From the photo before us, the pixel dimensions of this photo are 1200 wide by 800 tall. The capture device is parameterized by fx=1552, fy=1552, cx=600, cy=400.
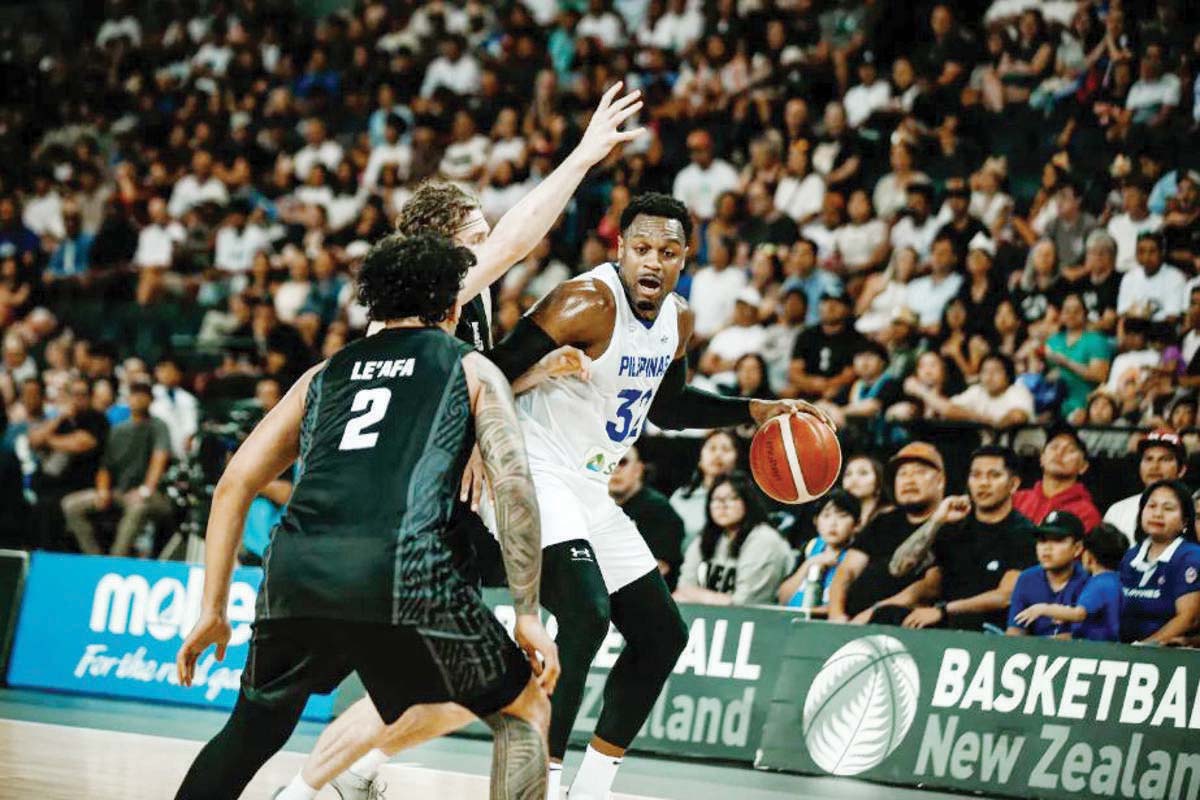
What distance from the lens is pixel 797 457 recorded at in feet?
A: 20.7

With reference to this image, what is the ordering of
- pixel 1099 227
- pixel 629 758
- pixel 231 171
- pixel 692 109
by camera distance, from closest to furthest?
pixel 629 758, pixel 1099 227, pixel 692 109, pixel 231 171

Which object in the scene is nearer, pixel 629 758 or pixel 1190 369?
pixel 629 758

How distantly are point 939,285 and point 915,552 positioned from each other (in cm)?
345

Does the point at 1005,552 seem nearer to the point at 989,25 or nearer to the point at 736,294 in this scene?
the point at 736,294

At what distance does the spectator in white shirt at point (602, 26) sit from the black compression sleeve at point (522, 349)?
1109cm

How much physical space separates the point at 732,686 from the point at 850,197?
18.4 ft

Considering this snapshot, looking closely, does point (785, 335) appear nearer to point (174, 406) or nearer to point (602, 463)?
point (174, 406)

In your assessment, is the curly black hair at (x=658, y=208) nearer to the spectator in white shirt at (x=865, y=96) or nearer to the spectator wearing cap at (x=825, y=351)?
the spectator wearing cap at (x=825, y=351)

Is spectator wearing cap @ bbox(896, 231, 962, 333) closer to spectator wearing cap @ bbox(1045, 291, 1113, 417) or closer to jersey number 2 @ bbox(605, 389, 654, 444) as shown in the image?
spectator wearing cap @ bbox(1045, 291, 1113, 417)

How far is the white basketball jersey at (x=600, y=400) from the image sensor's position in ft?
19.1

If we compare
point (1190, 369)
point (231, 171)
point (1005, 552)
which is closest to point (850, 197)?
point (1190, 369)

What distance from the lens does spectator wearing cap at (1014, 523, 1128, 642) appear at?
810cm

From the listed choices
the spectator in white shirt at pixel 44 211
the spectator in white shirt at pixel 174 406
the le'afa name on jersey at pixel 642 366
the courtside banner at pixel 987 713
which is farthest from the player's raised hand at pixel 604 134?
the spectator in white shirt at pixel 44 211

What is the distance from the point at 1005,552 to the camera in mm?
8664
